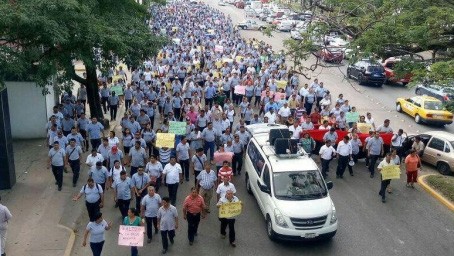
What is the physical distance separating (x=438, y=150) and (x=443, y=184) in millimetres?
2044

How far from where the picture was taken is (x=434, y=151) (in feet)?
56.0

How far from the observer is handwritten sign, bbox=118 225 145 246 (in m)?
9.98

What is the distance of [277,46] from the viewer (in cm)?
4734

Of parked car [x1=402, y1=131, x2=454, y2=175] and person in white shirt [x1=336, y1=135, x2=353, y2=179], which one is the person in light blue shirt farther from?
parked car [x1=402, y1=131, x2=454, y2=175]

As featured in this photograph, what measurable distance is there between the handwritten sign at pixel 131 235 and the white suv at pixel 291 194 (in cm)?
308

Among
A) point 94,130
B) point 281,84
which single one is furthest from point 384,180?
point 281,84

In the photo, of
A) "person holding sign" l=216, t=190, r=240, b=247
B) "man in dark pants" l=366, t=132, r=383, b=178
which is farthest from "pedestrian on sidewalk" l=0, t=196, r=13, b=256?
"man in dark pants" l=366, t=132, r=383, b=178

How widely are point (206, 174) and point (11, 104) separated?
9701 millimetres

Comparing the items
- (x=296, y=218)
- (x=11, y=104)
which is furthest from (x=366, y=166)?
(x=11, y=104)

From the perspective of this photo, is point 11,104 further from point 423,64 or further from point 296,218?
point 423,64

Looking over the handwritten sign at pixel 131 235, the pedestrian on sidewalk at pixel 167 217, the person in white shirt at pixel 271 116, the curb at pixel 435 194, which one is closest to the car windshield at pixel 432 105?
the curb at pixel 435 194

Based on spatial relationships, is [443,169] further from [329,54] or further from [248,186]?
[329,54]

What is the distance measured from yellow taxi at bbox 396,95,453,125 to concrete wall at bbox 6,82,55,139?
16.0m

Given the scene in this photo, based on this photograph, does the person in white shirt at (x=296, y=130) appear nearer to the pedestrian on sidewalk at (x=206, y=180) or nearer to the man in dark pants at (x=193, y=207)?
the pedestrian on sidewalk at (x=206, y=180)
